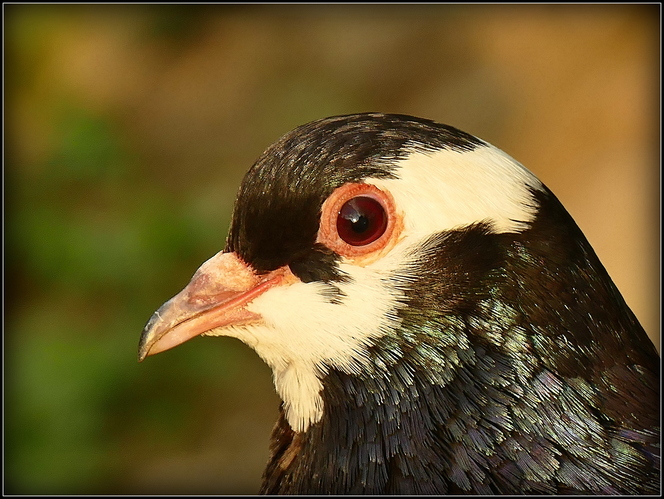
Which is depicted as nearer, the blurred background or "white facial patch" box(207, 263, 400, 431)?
"white facial patch" box(207, 263, 400, 431)

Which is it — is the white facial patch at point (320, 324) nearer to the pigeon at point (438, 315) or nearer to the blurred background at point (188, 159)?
the pigeon at point (438, 315)

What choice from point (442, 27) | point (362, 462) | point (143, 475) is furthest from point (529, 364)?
point (442, 27)

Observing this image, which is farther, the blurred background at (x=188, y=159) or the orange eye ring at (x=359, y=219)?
the blurred background at (x=188, y=159)

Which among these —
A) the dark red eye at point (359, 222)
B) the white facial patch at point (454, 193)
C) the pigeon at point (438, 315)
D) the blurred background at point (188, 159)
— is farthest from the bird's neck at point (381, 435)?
the blurred background at point (188, 159)

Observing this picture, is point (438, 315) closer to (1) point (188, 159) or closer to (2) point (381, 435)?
(2) point (381, 435)

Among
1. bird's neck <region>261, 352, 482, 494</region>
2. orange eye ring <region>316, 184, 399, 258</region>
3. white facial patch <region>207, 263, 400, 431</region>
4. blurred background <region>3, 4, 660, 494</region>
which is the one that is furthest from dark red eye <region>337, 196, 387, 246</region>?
blurred background <region>3, 4, 660, 494</region>

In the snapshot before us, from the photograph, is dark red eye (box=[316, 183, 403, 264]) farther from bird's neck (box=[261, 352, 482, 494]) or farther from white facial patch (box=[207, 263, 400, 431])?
bird's neck (box=[261, 352, 482, 494])
